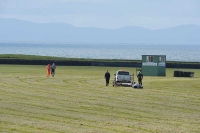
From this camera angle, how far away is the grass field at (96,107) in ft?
93.7

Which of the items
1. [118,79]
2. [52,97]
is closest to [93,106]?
[52,97]

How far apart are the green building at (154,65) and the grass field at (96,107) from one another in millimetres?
14870

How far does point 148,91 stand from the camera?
50.2 metres

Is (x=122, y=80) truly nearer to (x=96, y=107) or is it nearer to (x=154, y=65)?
(x=154, y=65)

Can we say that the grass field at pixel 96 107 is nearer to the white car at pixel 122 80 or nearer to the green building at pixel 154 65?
the white car at pixel 122 80

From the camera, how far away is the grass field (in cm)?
2855

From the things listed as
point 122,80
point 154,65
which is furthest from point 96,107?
point 154,65

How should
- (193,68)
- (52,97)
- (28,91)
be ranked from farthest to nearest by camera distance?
1. (193,68)
2. (28,91)
3. (52,97)

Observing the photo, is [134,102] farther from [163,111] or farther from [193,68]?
[193,68]

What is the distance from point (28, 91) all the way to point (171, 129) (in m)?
22.2

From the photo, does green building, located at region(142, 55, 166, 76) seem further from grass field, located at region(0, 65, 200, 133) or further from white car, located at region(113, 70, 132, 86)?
white car, located at region(113, 70, 132, 86)

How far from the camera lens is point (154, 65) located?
2899 inches

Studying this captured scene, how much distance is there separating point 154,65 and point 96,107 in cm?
3684

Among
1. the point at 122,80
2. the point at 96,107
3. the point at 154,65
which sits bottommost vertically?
the point at 96,107
